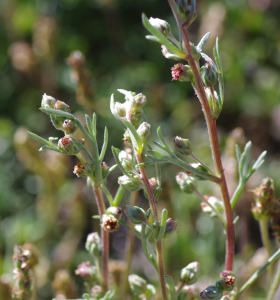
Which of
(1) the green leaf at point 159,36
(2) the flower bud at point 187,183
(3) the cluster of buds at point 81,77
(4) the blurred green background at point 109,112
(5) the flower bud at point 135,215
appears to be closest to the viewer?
(1) the green leaf at point 159,36

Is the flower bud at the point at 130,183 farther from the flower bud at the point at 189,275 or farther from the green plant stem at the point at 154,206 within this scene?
the flower bud at the point at 189,275

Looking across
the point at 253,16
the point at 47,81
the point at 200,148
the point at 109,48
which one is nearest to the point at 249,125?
the point at 200,148

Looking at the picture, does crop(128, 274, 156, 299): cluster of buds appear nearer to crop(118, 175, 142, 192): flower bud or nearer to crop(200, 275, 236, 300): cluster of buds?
crop(200, 275, 236, 300): cluster of buds

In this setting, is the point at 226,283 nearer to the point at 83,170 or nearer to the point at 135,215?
the point at 135,215

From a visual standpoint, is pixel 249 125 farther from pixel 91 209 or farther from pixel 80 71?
pixel 80 71

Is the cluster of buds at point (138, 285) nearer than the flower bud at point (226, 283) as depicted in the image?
No

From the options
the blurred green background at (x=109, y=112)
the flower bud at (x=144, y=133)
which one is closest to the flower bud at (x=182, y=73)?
the flower bud at (x=144, y=133)
